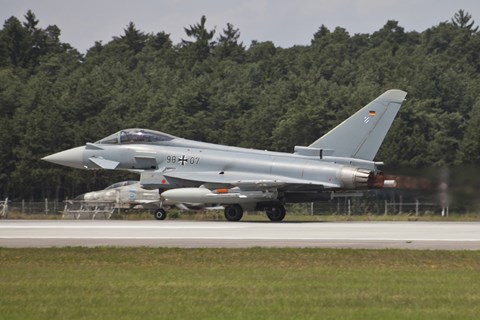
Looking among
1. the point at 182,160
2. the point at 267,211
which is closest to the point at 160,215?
the point at 182,160

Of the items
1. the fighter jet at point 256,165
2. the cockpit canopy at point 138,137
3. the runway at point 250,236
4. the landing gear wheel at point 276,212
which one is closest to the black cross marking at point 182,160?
the fighter jet at point 256,165

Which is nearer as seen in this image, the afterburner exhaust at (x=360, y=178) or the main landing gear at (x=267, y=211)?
the afterburner exhaust at (x=360, y=178)

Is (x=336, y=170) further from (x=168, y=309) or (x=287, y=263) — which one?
(x=168, y=309)

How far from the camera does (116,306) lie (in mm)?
14500

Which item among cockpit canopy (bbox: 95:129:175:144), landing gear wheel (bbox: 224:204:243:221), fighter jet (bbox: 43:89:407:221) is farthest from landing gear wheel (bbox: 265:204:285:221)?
cockpit canopy (bbox: 95:129:175:144)

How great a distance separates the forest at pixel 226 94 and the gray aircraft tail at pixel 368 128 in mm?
2216

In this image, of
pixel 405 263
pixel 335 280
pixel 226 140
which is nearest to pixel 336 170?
pixel 405 263

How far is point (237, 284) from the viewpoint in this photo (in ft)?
54.9

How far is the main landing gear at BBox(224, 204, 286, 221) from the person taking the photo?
3862 centimetres

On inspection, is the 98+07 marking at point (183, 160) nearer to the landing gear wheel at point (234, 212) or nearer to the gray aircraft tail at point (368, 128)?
the landing gear wheel at point (234, 212)

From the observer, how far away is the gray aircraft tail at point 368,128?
36781 millimetres

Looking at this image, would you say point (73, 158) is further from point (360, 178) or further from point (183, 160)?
point (360, 178)

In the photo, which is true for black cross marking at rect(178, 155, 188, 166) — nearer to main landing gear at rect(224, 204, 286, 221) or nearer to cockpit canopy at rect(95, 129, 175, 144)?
cockpit canopy at rect(95, 129, 175, 144)

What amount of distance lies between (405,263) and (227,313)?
681 cm
